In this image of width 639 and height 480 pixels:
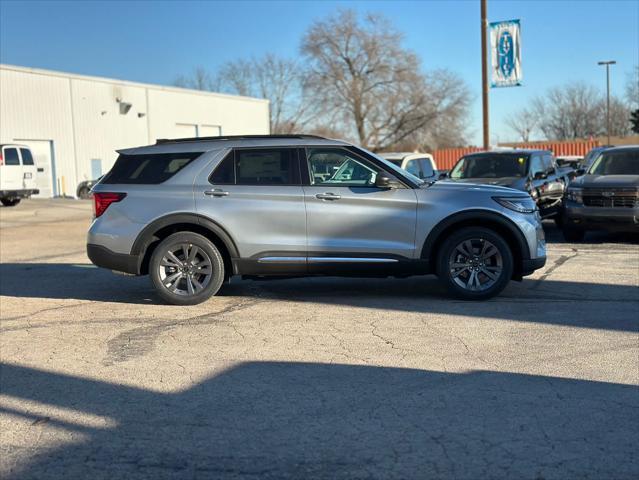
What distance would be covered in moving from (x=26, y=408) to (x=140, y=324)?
2.42 metres

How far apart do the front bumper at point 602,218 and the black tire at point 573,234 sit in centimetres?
23

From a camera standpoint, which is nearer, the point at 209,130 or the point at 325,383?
the point at 325,383

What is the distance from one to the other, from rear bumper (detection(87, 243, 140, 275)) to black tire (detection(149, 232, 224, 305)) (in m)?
0.19

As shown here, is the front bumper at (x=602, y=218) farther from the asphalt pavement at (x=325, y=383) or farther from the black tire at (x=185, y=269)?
the black tire at (x=185, y=269)

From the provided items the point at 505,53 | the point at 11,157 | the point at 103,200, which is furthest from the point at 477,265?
the point at 11,157

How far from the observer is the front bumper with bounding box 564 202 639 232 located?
1238cm

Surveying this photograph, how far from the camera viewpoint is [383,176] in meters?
7.82

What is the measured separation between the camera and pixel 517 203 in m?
7.97

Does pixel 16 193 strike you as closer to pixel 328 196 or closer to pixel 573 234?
pixel 573 234

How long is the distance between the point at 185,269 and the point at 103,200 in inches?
47.0

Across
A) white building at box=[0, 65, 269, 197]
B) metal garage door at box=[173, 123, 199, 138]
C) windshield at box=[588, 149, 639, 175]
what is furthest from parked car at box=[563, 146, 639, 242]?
metal garage door at box=[173, 123, 199, 138]

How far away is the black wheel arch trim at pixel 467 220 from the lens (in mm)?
7828

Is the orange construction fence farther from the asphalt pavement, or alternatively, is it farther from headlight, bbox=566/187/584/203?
the asphalt pavement

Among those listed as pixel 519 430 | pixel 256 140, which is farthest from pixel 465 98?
pixel 519 430
